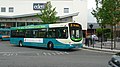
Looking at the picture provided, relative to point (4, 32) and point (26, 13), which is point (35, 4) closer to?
point (26, 13)

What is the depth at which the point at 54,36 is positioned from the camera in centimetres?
2744

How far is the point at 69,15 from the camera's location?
61969 mm

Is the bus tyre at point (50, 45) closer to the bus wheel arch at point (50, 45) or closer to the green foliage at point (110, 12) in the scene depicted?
the bus wheel arch at point (50, 45)

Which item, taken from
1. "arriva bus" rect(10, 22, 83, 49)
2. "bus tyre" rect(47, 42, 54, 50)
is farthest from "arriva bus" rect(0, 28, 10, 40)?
"bus tyre" rect(47, 42, 54, 50)

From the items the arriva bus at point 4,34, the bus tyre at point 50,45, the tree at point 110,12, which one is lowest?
the bus tyre at point 50,45

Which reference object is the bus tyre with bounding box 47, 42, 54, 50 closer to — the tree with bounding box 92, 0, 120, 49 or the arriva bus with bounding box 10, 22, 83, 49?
the arriva bus with bounding box 10, 22, 83, 49

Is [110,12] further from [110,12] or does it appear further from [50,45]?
[50,45]

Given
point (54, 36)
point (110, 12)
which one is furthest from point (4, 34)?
point (110, 12)

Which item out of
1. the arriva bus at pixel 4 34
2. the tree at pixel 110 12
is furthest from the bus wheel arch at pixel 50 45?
the arriva bus at pixel 4 34

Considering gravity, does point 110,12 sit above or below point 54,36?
above

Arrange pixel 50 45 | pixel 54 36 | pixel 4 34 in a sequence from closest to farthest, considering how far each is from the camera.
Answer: pixel 54 36 → pixel 50 45 → pixel 4 34

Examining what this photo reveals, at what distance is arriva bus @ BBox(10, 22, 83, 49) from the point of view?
26219 mm

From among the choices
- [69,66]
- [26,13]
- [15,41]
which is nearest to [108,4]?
[15,41]

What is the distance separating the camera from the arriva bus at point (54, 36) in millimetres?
26219
